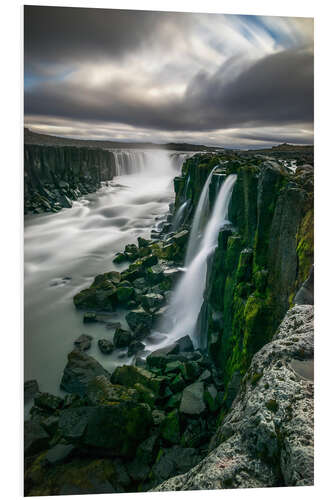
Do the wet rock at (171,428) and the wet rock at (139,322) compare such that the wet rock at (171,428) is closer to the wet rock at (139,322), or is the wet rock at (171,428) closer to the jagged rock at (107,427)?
the jagged rock at (107,427)

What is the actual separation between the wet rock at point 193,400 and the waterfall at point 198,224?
10.6 feet

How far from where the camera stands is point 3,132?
375 cm

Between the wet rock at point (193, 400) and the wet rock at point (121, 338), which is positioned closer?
the wet rock at point (193, 400)

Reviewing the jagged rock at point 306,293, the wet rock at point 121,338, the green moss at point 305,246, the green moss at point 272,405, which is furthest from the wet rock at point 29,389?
the green moss at point 305,246

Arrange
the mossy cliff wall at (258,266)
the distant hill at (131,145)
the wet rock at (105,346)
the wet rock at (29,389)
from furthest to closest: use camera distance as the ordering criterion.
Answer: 1. the wet rock at (105,346)
2. the distant hill at (131,145)
3. the mossy cliff wall at (258,266)
4. the wet rock at (29,389)

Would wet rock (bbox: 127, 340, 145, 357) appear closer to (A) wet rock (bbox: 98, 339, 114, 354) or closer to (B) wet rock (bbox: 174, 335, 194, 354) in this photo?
(A) wet rock (bbox: 98, 339, 114, 354)

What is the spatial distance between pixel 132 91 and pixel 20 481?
4855 millimetres

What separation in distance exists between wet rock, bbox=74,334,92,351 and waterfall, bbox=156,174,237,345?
1.45 metres

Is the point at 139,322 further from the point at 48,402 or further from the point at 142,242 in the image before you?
the point at 142,242

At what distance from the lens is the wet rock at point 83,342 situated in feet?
18.8

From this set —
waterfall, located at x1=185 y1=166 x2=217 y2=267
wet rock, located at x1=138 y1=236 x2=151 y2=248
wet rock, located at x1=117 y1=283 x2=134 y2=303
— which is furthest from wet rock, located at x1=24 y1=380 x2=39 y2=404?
wet rock, located at x1=138 y1=236 x2=151 y2=248

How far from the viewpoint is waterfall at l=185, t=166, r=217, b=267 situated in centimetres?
Result: 786

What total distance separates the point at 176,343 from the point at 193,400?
4.02 feet

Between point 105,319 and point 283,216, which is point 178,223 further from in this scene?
point 283,216
